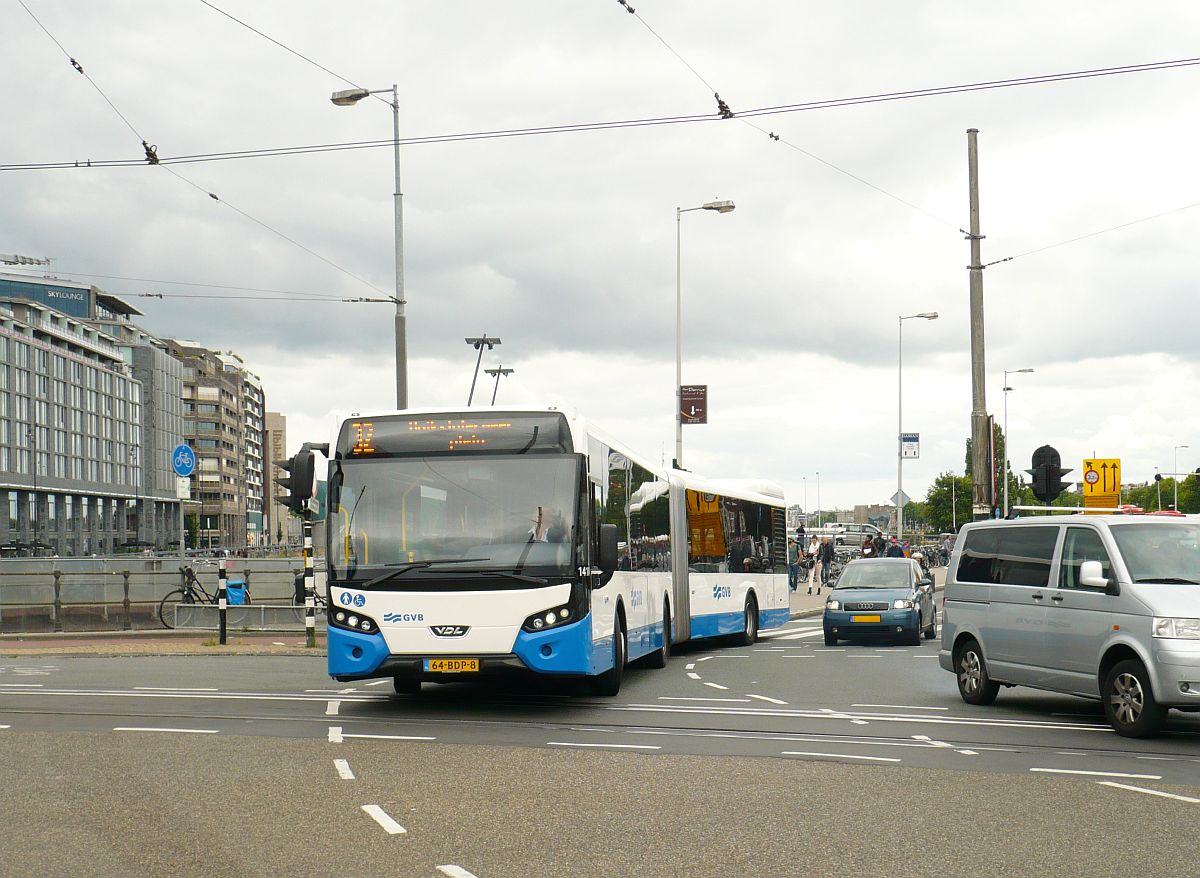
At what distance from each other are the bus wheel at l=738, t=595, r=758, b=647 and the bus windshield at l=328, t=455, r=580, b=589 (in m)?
12.1

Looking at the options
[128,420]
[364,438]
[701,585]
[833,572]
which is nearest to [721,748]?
[364,438]

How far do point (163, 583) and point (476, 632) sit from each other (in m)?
20.6

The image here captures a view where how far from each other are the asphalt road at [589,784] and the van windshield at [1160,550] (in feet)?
4.36

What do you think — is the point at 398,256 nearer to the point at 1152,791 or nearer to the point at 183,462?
the point at 183,462

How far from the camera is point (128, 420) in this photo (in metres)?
135

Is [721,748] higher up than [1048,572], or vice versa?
[1048,572]

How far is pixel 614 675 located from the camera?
1568cm

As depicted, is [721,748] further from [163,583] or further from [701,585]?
[163,583]

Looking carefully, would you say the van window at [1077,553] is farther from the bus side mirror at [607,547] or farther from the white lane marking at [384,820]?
the white lane marking at [384,820]

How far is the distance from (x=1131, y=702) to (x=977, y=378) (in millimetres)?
13499

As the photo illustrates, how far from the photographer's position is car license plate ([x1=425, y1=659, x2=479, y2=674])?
44.5 ft

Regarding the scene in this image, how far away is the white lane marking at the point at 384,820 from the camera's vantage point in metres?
7.82

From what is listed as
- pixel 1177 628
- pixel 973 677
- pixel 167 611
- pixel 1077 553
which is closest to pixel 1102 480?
pixel 973 677

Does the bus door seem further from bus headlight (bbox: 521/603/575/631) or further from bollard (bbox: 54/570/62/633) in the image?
bollard (bbox: 54/570/62/633)
